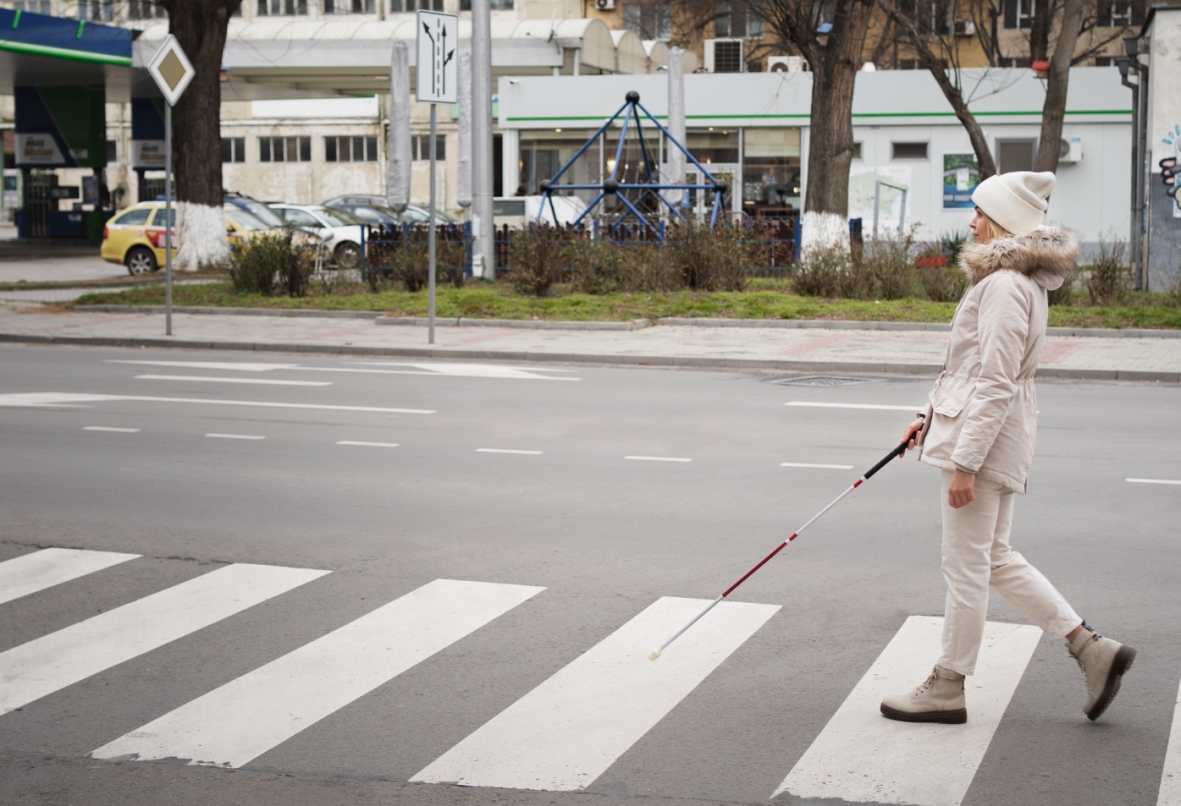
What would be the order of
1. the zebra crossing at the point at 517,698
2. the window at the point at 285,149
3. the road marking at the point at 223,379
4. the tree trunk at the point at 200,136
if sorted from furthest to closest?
the window at the point at 285,149 → the tree trunk at the point at 200,136 → the road marking at the point at 223,379 → the zebra crossing at the point at 517,698

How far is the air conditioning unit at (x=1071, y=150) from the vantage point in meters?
34.2

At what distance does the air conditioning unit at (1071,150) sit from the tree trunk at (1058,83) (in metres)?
6.03

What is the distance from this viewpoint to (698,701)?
5.25m

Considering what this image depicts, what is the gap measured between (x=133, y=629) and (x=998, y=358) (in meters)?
3.79

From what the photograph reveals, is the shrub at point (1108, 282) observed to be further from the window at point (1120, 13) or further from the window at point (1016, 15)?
the window at point (1016, 15)

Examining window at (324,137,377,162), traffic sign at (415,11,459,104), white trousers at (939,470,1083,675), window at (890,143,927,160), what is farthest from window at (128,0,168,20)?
white trousers at (939,470,1083,675)

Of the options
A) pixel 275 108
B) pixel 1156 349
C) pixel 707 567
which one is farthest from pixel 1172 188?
pixel 275 108

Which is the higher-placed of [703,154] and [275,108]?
[275,108]

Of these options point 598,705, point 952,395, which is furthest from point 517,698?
point 952,395

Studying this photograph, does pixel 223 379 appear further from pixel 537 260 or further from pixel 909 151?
pixel 909 151

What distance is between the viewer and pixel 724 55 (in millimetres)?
50125

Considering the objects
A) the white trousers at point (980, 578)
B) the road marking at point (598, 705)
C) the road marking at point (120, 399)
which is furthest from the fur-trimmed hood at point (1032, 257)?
the road marking at point (120, 399)

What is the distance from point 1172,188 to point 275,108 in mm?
55338

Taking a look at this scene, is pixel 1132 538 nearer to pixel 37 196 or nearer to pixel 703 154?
pixel 703 154
